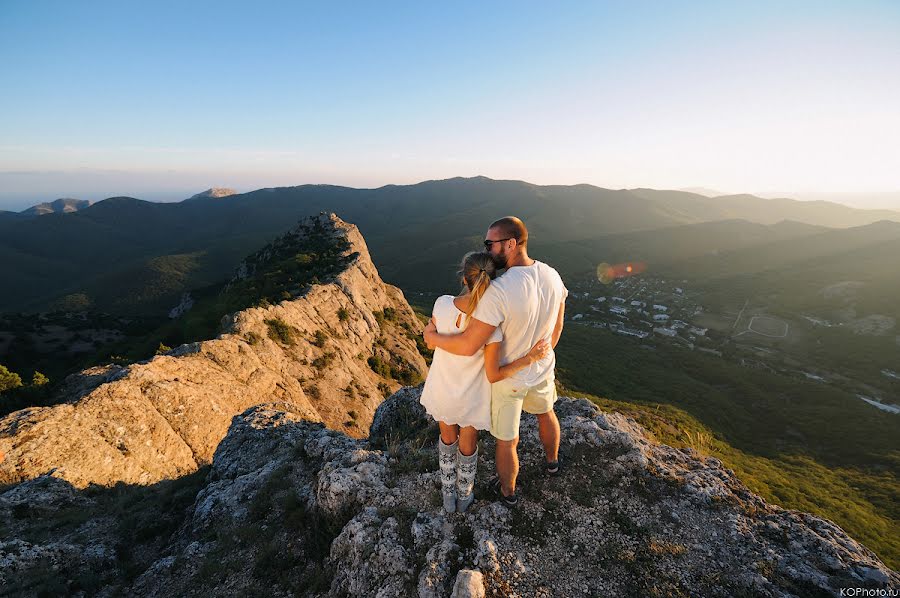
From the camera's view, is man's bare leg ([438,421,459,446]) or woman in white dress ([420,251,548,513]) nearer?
woman in white dress ([420,251,548,513])

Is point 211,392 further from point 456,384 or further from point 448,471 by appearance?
point 456,384

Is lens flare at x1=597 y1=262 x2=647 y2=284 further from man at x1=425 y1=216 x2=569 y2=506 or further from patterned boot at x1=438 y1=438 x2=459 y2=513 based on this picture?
patterned boot at x1=438 y1=438 x2=459 y2=513

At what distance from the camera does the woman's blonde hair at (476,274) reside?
4684 mm

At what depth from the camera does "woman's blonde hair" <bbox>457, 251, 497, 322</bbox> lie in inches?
184

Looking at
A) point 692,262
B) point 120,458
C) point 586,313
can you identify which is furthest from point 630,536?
point 692,262

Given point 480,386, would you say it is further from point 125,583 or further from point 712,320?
point 712,320

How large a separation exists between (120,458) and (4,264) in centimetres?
25313

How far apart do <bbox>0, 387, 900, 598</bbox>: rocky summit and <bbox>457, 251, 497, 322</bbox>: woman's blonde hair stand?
3763mm

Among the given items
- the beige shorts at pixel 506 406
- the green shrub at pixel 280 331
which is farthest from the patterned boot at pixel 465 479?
the green shrub at pixel 280 331

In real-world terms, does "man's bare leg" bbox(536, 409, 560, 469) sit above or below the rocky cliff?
above

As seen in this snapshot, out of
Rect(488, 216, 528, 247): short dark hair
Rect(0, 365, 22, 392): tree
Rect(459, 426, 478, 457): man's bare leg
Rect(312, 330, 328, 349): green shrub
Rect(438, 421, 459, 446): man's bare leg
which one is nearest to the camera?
Rect(488, 216, 528, 247): short dark hair

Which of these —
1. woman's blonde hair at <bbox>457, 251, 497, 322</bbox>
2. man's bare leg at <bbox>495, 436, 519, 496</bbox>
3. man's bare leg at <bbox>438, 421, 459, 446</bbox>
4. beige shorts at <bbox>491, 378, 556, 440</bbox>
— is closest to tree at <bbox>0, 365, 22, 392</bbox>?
man's bare leg at <bbox>438, 421, 459, 446</bbox>

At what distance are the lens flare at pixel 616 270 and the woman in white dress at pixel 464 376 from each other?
16649cm

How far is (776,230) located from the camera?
200 m
